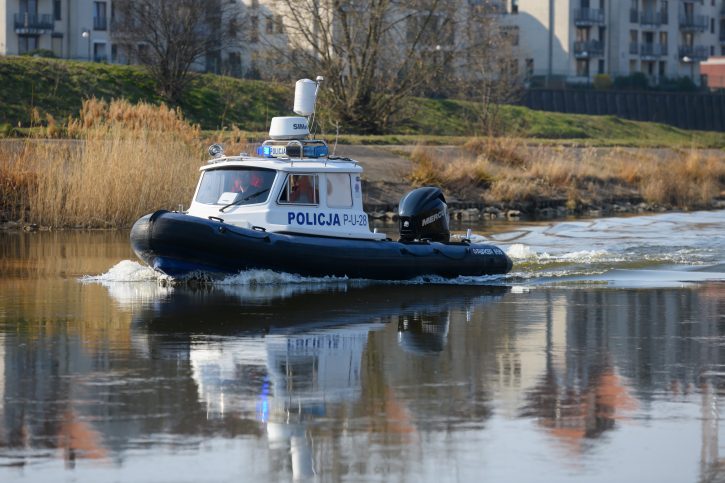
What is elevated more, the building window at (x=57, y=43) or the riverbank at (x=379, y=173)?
the building window at (x=57, y=43)

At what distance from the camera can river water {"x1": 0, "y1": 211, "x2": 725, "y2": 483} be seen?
9.77 m

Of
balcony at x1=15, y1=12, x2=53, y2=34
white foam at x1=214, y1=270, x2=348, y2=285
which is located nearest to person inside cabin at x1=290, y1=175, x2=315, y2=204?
white foam at x1=214, y1=270, x2=348, y2=285

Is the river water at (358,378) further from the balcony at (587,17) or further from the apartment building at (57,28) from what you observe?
the balcony at (587,17)

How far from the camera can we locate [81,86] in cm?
5016

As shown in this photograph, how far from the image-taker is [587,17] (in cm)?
9225

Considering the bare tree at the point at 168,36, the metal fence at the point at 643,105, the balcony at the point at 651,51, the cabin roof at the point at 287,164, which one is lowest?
the cabin roof at the point at 287,164

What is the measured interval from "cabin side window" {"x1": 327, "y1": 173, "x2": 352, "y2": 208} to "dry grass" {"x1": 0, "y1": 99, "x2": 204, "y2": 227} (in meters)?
7.91

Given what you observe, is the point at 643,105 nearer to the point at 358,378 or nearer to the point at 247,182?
the point at 247,182

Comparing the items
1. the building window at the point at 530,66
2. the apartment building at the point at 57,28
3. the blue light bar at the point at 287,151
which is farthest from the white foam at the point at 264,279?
the building window at the point at 530,66

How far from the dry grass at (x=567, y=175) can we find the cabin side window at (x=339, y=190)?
659 inches

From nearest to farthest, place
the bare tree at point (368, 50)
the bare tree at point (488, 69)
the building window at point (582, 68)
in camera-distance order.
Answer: the bare tree at point (368, 50), the bare tree at point (488, 69), the building window at point (582, 68)

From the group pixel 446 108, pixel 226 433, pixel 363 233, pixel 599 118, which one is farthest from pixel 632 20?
pixel 226 433

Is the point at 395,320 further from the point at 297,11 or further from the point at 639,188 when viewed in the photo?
the point at 297,11

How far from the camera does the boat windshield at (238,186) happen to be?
20.3 m
